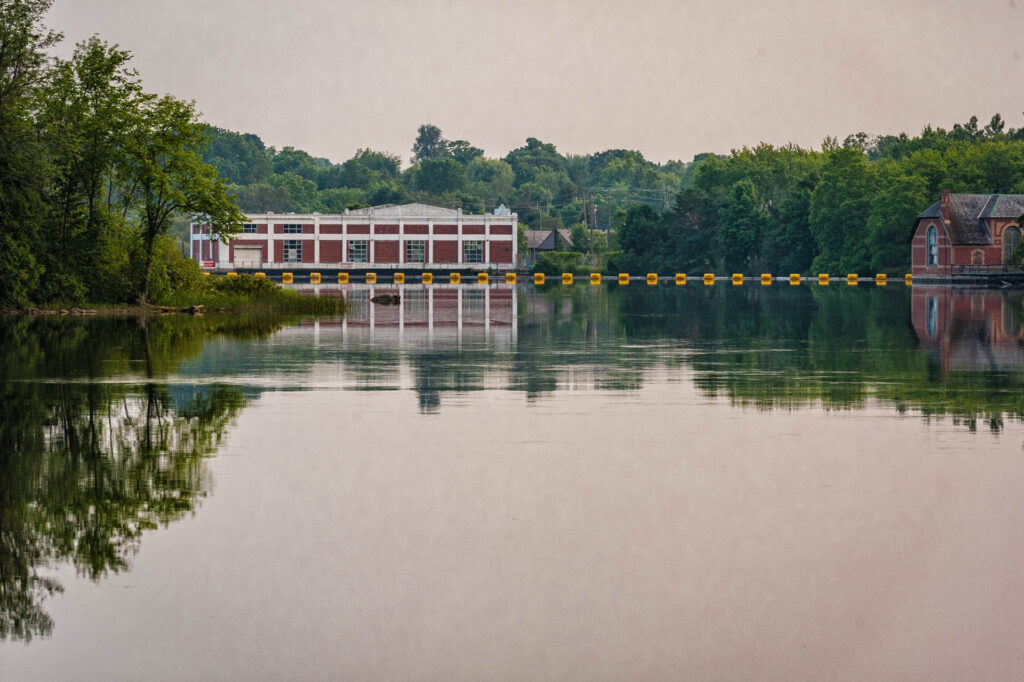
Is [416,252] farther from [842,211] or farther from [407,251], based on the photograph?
[842,211]

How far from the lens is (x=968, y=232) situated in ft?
371

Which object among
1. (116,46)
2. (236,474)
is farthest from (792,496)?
(116,46)

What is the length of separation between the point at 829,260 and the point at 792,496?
12052cm

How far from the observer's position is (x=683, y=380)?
80.3 feet

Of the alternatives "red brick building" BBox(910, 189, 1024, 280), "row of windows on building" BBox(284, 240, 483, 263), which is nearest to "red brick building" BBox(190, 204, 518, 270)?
"row of windows on building" BBox(284, 240, 483, 263)

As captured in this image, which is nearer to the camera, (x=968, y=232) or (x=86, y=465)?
(x=86, y=465)

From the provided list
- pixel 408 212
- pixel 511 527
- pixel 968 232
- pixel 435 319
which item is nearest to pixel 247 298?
pixel 435 319

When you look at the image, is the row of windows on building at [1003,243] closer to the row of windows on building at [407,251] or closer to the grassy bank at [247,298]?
the row of windows on building at [407,251]

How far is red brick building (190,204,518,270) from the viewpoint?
516 ft

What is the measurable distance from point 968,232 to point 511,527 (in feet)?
360

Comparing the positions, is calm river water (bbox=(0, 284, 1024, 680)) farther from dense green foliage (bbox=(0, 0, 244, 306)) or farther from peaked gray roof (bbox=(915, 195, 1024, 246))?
peaked gray roof (bbox=(915, 195, 1024, 246))

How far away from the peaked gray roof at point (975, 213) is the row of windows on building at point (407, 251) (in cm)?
6116

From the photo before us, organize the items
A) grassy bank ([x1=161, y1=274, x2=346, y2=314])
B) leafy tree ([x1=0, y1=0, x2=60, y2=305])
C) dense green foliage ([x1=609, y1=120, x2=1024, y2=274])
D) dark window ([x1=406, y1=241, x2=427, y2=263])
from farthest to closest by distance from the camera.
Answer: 1. dark window ([x1=406, y1=241, x2=427, y2=263])
2. dense green foliage ([x1=609, y1=120, x2=1024, y2=274])
3. grassy bank ([x1=161, y1=274, x2=346, y2=314])
4. leafy tree ([x1=0, y1=0, x2=60, y2=305])

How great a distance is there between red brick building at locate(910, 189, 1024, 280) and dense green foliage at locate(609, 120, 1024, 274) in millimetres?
6071
